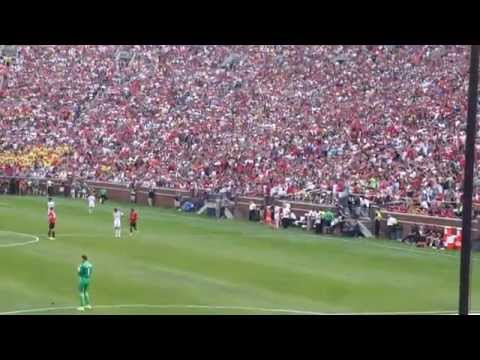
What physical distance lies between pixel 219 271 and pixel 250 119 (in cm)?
1691

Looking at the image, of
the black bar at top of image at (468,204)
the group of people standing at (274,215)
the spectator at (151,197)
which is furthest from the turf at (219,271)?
the black bar at top of image at (468,204)

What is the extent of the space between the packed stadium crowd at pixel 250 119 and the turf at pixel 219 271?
3443 mm

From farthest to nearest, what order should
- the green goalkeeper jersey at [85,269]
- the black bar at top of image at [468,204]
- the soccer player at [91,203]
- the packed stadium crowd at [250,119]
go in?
the soccer player at [91,203] → the packed stadium crowd at [250,119] → the green goalkeeper jersey at [85,269] → the black bar at top of image at [468,204]

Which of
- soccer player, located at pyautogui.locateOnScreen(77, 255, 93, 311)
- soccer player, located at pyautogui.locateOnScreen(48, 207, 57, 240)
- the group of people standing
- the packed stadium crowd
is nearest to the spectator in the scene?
the packed stadium crowd

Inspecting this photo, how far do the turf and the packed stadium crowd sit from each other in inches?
136

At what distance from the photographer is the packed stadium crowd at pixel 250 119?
1134 inches

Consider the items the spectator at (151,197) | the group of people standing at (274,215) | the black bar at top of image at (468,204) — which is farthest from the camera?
the spectator at (151,197)

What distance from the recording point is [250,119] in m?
36.7

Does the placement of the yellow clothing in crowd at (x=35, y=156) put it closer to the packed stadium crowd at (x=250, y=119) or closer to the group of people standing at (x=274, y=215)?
the packed stadium crowd at (x=250, y=119)

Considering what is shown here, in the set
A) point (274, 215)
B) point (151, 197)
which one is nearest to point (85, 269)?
point (274, 215)

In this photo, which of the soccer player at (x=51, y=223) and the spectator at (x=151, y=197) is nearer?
the soccer player at (x=51, y=223)

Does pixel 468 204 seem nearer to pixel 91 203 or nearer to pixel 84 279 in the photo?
pixel 84 279
